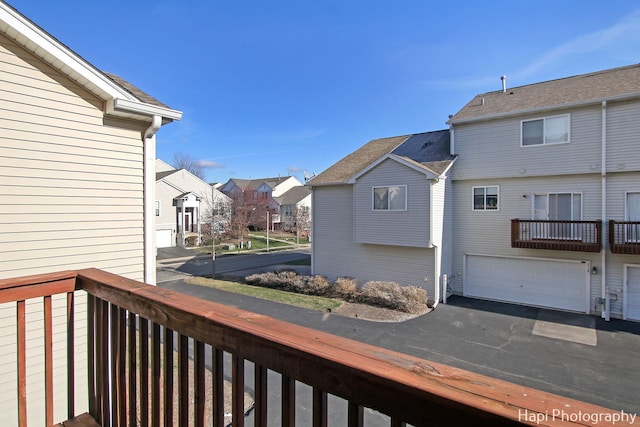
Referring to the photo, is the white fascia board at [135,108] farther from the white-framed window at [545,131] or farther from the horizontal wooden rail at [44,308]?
the white-framed window at [545,131]

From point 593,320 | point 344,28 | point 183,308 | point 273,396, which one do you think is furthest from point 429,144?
point 183,308

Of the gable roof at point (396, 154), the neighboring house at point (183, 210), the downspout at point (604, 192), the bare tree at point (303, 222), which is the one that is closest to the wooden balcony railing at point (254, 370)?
the gable roof at point (396, 154)

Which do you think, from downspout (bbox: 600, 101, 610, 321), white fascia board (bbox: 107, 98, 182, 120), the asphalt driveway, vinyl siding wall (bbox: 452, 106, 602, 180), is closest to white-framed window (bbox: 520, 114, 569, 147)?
vinyl siding wall (bbox: 452, 106, 602, 180)

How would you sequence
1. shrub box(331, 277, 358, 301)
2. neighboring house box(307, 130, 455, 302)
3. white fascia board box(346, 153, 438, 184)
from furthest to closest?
shrub box(331, 277, 358, 301)
neighboring house box(307, 130, 455, 302)
white fascia board box(346, 153, 438, 184)

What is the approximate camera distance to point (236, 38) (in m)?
12.0

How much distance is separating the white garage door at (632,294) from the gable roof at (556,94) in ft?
18.8

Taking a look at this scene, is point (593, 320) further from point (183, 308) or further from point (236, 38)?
point (236, 38)

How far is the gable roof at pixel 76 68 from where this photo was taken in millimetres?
4340

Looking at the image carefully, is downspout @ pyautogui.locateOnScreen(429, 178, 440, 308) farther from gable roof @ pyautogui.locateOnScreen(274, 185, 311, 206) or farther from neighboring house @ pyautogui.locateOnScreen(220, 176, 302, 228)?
gable roof @ pyautogui.locateOnScreen(274, 185, 311, 206)

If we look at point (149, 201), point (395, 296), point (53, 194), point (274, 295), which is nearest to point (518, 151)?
point (395, 296)

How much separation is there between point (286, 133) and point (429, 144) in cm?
1750

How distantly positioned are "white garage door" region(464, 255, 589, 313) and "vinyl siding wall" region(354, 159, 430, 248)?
308 centimetres

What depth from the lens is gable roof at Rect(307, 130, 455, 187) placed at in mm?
13398

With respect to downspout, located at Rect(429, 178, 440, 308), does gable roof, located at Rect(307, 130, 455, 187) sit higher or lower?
higher
